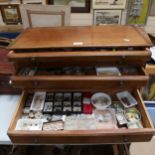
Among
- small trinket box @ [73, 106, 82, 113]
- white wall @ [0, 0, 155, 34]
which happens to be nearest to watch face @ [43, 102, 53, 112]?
small trinket box @ [73, 106, 82, 113]

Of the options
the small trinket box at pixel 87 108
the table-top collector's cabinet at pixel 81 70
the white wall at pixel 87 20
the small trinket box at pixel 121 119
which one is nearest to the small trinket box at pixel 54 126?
the table-top collector's cabinet at pixel 81 70

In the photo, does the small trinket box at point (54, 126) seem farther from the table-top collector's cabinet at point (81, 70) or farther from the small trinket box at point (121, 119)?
the small trinket box at point (121, 119)

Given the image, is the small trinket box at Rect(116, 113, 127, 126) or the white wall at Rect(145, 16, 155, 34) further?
the white wall at Rect(145, 16, 155, 34)

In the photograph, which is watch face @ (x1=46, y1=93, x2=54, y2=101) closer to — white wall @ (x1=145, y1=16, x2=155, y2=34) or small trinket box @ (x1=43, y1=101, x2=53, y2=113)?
small trinket box @ (x1=43, y1=101, x2=53, y2=113)

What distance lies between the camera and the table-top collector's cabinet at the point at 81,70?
711 millimetres

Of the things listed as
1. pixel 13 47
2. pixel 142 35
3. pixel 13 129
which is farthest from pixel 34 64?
pixel 142 35

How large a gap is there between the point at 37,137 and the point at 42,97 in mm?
230

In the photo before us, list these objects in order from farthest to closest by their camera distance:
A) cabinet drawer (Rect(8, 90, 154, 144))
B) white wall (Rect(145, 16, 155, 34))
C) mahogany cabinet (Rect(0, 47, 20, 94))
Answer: white wall (Rect(145, 16, 155, 34)) → mahogany cabinet (Rect(0, 47, 20, 94)) → cabinet drawer (Rect(8, 90, 154, 144))

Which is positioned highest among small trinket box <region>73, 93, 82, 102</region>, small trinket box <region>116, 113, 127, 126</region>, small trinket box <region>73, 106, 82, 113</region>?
small trinket box <region>73, 93, 82, 102</region>

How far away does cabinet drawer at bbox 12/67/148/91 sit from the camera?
76cm

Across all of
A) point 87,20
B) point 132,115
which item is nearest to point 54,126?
point 132,115

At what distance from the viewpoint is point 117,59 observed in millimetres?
753

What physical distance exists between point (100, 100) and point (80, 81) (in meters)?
0.17

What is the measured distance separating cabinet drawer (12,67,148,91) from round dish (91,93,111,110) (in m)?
0.11
